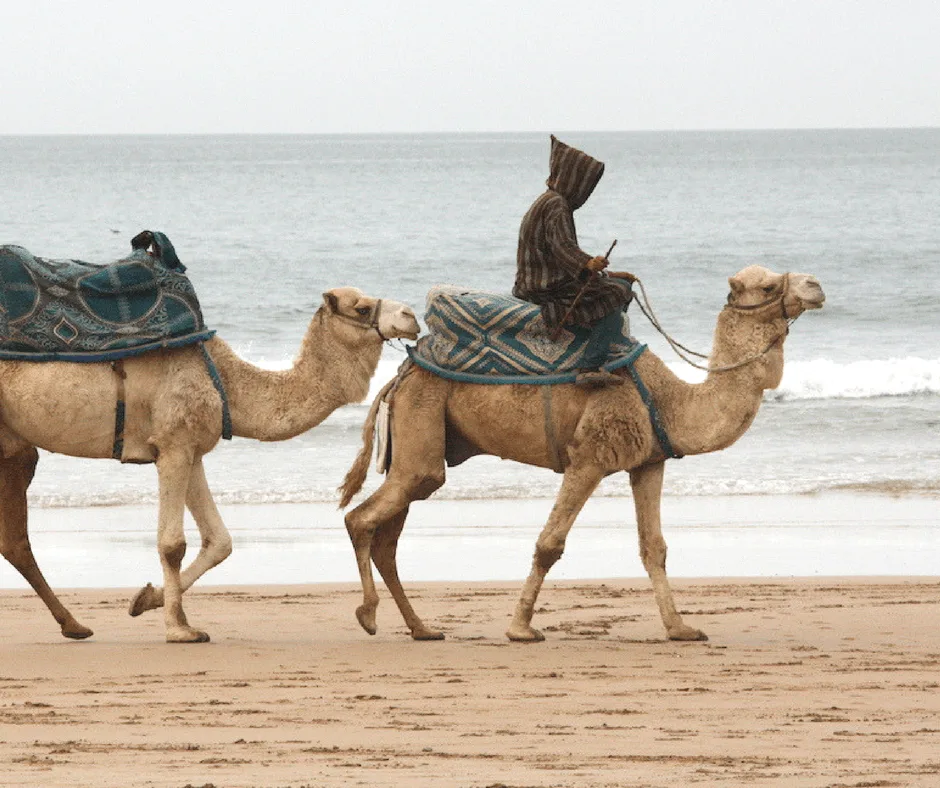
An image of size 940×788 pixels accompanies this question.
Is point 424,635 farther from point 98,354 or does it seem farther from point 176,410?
point 98,354

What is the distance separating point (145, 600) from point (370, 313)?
1.82 meters

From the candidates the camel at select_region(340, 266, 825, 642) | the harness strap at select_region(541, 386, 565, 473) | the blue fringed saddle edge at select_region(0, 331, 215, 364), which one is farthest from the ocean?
the blue fringed saddle edge at select_region(0, 331, 215, 364)

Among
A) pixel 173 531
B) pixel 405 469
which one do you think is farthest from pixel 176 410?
pixel 405 469

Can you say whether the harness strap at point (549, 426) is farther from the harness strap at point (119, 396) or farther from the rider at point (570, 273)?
the harness strap at point (119, 396)

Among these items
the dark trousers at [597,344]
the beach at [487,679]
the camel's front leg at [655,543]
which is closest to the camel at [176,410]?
the beach at [487,679]

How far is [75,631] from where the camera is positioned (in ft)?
30.9

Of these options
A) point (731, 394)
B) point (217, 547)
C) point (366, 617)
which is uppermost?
point (731, 394)

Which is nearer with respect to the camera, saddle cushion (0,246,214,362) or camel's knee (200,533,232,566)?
saddle cushion (0,246,214,362)

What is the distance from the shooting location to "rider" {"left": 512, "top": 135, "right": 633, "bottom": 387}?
8.80m

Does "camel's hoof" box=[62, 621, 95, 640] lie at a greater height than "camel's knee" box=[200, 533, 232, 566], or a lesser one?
lesser

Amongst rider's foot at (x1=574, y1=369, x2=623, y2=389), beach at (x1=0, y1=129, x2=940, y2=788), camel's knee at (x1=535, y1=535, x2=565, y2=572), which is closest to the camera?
beach at (x1=0, y1=129, x2=940, y2=788)

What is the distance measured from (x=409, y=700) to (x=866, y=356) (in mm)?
19910

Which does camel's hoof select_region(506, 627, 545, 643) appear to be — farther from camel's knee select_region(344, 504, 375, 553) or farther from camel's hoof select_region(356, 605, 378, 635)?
camel's knee select_region(344, 504, 375, 553)

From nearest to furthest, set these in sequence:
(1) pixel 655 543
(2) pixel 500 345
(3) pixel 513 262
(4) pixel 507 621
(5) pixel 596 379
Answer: (5) pixel 596 379 → (2) pixel 500 345 → (1) pixel 655 543 → (4) pixel 507 621 → (3) pixel 513 262
